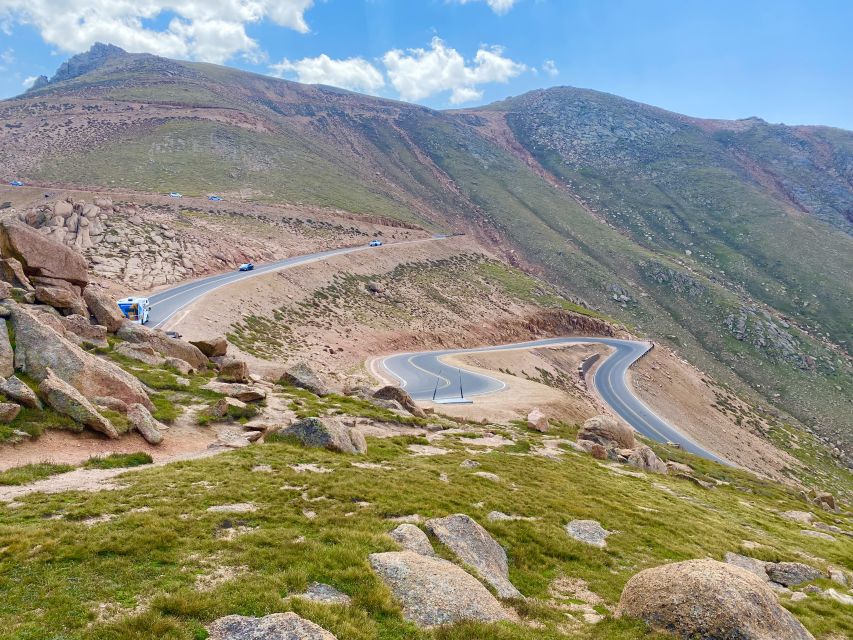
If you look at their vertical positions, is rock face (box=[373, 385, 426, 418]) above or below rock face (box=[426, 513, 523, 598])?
below

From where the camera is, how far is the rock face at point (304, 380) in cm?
2944

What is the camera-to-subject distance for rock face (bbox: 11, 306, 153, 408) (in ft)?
59.6

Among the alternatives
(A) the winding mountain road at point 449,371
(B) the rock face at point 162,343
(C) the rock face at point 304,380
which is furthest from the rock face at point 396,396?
(B) the rock face at point 162,343

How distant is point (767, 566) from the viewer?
16219 mm

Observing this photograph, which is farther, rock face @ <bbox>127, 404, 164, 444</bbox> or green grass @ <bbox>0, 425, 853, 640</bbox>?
rock face @ <bbox>127, 404, 164, 444</bbox>

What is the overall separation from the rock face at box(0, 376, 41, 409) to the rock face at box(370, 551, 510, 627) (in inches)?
591

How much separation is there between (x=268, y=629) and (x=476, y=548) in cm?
629

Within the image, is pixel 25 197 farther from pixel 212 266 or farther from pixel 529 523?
pixel 529 523

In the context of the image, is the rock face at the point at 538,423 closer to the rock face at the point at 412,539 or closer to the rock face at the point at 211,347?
the rock face at the point at 211,347

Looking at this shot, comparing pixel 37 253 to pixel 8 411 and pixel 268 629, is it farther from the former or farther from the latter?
pixel 268 629

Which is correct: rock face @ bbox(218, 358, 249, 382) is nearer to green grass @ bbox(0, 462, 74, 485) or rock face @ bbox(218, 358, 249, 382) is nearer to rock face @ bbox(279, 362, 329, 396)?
rock face @ bbox(279, 362, 329, 396)

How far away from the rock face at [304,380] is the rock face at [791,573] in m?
23.7

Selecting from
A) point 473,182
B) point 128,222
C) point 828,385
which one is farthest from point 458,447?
point 473,182

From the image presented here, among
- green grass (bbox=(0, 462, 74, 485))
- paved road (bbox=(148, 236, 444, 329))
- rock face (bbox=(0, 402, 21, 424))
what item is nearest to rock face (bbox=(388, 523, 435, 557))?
green grass (bbox=(0, 462, 74, 485))
